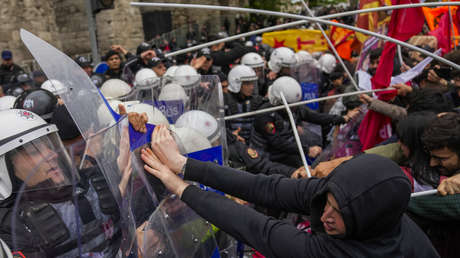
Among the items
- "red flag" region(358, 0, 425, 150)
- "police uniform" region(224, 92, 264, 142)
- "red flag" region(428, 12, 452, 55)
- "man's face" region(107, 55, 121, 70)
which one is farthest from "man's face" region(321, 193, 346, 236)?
"man's face" region(107, 55, 121, 70)

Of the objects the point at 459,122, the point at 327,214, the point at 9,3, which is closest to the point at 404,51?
the point at 459,122

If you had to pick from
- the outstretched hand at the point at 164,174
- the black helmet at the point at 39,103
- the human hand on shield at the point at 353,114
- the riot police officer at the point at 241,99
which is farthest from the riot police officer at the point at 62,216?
the human hand on shield at the point at 353,114

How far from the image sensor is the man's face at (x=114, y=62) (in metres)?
5.93

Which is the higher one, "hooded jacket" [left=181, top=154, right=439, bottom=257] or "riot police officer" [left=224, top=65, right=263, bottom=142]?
"hooded jacket" [left=181, top=154, right=439, bottom=257]

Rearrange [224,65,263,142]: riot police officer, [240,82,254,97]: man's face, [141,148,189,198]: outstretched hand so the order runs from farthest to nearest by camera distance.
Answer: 1. [240,82,254,97]: man's face
2. [224,65,263,142]: riot police officer
3. [141,148,189,198]: outstretched hand

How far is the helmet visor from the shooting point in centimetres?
137

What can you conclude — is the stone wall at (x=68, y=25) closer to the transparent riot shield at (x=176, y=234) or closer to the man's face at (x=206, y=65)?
the man's face at (x=206, y=65)

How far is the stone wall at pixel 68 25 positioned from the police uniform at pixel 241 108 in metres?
8.88

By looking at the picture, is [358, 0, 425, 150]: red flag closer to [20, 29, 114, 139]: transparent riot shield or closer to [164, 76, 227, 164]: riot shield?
[164, 76, 227, 164]: riot shield

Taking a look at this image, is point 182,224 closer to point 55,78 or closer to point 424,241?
point 55,78

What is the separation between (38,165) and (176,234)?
634 millimetres

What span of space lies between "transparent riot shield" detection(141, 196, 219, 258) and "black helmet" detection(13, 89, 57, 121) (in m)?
1.91

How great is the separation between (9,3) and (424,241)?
12.6m

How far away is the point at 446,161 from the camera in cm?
217
